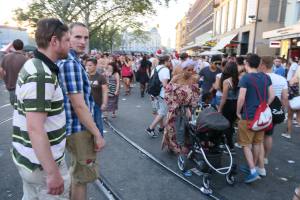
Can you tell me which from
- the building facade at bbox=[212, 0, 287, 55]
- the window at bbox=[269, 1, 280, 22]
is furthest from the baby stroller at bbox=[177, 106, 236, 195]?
the window at bbox=[269, 1, 280, 22]

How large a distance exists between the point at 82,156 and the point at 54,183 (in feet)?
2.64

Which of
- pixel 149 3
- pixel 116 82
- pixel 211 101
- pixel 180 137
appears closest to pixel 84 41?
pixel 180 137

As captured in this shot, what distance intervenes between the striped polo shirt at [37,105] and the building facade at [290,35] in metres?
17.5

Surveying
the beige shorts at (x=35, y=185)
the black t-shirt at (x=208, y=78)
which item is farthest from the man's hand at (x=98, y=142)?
the black t-shirt at (x=208, y=78)

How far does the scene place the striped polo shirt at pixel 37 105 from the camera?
187cm

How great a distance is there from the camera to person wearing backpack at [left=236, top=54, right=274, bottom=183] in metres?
4.57

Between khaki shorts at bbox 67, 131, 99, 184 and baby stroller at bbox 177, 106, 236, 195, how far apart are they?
6.53ft

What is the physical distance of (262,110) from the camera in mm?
4574

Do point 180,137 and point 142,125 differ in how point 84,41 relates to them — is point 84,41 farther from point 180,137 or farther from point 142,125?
point 142,125

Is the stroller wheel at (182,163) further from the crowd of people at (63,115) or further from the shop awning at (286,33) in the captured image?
the shop awning at (286,33)

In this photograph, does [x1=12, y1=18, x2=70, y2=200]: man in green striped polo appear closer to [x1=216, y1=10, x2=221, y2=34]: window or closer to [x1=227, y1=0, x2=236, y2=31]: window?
[x1=227, y1=0, x2=236, y2=31]: window

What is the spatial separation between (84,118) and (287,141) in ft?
19.5

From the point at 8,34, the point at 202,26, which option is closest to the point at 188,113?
the point at 8,34

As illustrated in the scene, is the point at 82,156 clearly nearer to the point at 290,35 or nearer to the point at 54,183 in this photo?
the point at 54,183
